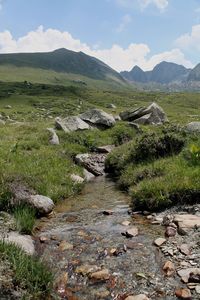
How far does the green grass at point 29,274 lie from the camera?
24.5 ft

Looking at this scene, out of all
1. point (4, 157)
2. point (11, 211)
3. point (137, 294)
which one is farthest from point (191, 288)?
point (4, 157)

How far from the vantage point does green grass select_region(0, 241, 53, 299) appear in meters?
7.47

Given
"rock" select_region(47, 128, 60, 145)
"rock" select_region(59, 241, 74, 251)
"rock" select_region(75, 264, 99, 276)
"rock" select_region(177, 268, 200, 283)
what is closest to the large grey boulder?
"rock" select_region(47, 128, 60, 145)

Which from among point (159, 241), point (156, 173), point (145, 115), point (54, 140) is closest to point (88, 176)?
point (156, 173)

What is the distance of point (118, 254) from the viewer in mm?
9688

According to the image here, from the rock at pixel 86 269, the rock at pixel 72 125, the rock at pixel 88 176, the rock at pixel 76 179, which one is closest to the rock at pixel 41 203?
the rock at pixel 76 179

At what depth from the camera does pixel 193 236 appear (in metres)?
10.4

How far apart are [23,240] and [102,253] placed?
2186 mm

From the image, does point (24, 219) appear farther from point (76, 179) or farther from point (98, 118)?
point (98, 118)

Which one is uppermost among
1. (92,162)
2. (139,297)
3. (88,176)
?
(139,297)

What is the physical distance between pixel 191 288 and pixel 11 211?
685 centimetres

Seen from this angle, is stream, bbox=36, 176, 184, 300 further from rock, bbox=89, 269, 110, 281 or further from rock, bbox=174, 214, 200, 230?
rock, bbox=174, 214, 200, 230

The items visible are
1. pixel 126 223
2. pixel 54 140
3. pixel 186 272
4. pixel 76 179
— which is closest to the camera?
pixel 186 272

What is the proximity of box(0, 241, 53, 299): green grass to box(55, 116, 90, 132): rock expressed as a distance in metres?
20.6
